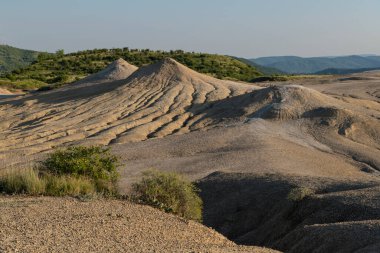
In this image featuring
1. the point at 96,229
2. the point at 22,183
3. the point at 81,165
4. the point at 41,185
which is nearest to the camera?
the point at 96,229

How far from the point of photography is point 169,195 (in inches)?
429

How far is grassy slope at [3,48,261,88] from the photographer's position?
67.8 meters

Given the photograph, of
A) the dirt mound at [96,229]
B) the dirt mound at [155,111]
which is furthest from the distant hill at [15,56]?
the dirt mound at [96,229]

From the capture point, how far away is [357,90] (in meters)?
38.1

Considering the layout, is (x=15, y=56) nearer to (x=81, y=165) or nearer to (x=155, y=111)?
(x=155, y=111)

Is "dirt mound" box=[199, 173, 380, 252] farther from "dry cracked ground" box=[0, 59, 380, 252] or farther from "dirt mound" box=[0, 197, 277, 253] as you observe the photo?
"dirt mound" box=[0, 197, 277, 253]

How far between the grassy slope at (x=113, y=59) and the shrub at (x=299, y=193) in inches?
2026

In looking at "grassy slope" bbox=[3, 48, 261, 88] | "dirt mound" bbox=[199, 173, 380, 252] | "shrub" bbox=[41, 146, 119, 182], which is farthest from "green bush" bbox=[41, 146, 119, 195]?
"grassy slope" bbox=[3, 48, 261, 88]

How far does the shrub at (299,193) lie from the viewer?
11.8m

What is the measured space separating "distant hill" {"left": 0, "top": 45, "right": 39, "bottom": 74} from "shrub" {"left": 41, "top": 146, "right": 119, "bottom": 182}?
147 meters

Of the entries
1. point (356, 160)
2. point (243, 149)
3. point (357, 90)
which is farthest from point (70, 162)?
point (357, 90)

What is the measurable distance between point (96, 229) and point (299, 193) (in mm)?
5434

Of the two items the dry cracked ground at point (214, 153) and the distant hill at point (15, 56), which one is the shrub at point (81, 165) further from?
the distant hill at point (15, 56)

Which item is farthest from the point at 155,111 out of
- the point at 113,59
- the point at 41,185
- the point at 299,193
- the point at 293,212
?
the point at 113,59
